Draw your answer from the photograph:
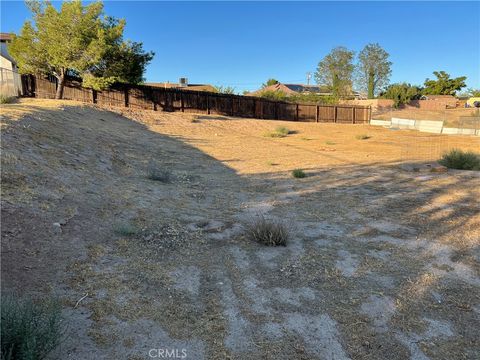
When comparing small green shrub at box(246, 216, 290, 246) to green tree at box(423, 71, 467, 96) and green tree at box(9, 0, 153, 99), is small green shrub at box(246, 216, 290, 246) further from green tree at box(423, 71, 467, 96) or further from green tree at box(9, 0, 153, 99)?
green tree at box(423, 71, 467, 96)

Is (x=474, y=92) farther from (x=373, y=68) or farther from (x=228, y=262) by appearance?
(x=228, y=262)

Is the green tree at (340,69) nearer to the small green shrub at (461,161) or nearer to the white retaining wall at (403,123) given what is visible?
the white retaining wall at (403,123)

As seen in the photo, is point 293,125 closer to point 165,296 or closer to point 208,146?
point 208,146

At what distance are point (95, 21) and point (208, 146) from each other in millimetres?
11715

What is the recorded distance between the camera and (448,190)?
856cm

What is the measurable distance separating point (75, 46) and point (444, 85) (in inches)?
2619

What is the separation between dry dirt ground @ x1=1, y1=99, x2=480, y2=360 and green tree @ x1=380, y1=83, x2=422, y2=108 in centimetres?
4696

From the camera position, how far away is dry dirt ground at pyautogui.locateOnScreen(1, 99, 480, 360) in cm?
299

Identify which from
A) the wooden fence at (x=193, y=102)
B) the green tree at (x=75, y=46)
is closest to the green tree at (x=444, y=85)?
the wooden fence at (x=193, y=102)

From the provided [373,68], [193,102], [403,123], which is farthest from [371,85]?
[193,102]

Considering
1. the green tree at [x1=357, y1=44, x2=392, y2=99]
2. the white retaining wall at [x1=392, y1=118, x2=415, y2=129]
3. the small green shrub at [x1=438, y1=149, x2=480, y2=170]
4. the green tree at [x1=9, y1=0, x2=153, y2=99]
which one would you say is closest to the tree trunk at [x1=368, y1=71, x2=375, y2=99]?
the green tree at [x1=357, y1=44, x2=392, y2=99]

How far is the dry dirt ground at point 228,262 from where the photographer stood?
2.99 m

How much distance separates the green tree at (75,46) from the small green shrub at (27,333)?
20554 millimetres

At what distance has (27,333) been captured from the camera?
2295 millimetres
